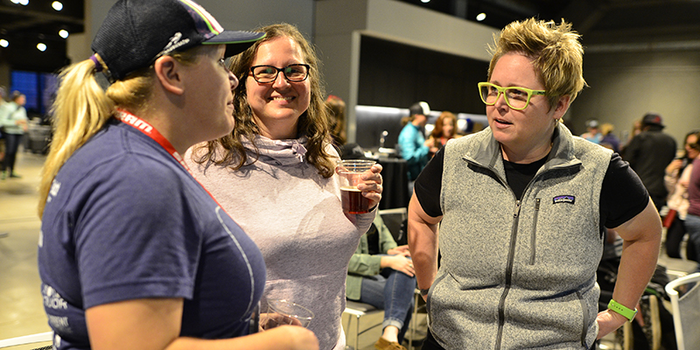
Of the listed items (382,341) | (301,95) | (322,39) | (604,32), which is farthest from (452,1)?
(301,95)

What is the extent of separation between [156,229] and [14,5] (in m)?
7.84

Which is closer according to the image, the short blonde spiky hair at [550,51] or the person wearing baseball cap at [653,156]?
the short blonde spiky hair at [550,51]

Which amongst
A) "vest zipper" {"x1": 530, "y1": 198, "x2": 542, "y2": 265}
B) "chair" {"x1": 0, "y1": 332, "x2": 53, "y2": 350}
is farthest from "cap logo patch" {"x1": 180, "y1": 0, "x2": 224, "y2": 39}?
"chair" {"x1": 0, "y1": 332, "x2": 53, "y2": 350}

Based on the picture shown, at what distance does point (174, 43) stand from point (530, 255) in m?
1.10

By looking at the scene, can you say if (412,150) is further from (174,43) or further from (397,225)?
(174,43)

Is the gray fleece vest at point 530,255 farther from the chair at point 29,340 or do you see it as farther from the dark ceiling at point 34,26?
the dark ceiling at point 34,26

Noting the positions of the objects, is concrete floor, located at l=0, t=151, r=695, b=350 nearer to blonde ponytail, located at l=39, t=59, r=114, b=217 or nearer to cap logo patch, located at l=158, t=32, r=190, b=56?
blonde ponytail, located at l=39, t=59, r=114, b=217

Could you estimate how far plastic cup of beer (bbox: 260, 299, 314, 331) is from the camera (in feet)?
3.28

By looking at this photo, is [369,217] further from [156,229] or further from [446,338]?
[156,229]

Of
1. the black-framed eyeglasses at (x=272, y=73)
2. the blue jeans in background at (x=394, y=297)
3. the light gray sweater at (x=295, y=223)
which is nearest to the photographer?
the light gray sweater at (x=295, y=223)

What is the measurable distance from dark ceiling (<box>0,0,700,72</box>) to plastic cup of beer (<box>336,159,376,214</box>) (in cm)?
786

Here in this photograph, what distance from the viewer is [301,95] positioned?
5.03 ft

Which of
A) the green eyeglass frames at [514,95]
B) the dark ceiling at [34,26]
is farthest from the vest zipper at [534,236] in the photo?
the dark ceiling at [34,26]

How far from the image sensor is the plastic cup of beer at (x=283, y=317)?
1001 millimetres
